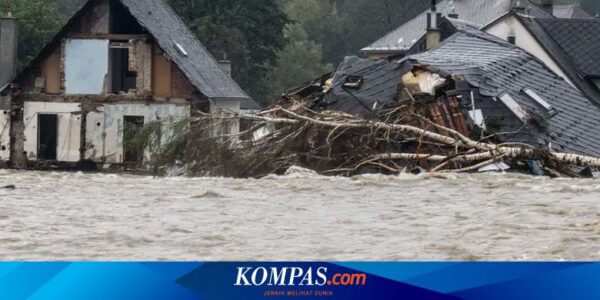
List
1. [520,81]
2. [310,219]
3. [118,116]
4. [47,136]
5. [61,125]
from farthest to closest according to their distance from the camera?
1. [47,136]
2. [61,125]
3. [118,116]
4. [520,81]
5. [310,219]

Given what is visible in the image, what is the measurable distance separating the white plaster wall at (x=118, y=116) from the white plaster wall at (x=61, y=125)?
495 mm

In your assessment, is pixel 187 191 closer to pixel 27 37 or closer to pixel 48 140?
pixel 48 140

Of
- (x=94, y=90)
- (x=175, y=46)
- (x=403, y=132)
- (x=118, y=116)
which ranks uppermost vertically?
(x=175, y=46)

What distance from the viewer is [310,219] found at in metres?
12.6

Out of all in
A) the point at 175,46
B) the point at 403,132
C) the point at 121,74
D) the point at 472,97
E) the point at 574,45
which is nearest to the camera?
the point at 403,132

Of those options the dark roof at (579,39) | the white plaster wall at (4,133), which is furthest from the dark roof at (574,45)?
the white plaster wall at (4,133)

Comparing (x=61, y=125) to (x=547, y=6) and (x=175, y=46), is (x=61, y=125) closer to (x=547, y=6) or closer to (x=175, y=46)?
(x=175, y=46)

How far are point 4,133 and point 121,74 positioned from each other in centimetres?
382

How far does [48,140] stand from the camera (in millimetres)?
37438

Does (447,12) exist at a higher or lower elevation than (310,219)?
higher

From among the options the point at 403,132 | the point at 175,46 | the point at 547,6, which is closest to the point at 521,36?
the point at 175,46

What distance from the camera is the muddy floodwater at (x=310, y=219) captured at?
9862 mm

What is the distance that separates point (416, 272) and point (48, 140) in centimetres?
3147

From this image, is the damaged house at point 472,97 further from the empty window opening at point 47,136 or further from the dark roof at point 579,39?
the empty window opening at point 47,136
